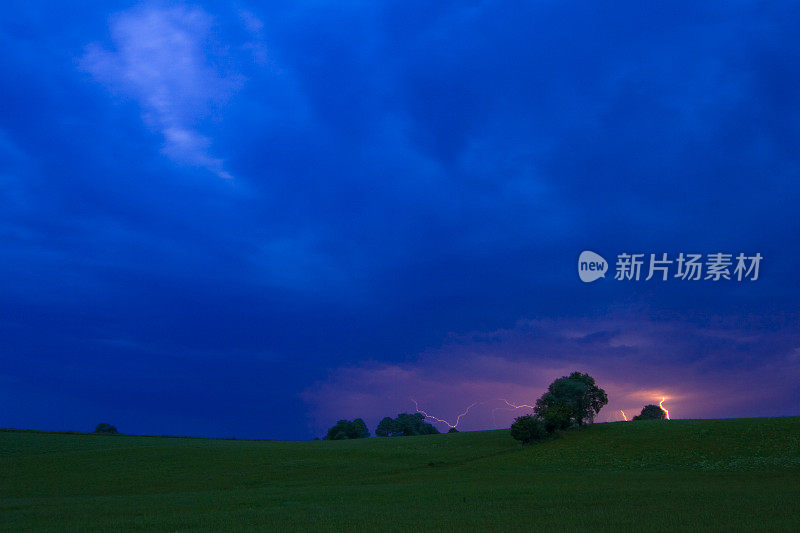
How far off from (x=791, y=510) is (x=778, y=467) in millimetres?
27132

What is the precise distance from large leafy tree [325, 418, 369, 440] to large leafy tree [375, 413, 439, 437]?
883 centimetres

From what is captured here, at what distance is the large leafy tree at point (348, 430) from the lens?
14275 centimetres

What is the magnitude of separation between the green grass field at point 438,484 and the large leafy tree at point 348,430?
201 ft

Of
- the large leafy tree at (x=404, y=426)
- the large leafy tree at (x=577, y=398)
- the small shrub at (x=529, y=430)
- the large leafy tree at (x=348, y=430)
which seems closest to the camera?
the small shrub at (x=529, y=430)

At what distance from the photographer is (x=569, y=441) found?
7069cm

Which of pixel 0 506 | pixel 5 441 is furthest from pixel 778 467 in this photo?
pixel 5 441

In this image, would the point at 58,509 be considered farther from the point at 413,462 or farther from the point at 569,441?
the point at 569,441

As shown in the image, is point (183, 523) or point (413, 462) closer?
point (183, 523)

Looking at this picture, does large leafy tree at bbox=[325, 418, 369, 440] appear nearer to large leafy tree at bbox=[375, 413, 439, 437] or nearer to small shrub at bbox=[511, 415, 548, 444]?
large leafy tree at bbox=[375, 413, 439, 437]

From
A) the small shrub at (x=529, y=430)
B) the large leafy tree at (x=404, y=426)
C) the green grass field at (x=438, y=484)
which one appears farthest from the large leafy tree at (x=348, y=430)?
the small shrub at (x=529, y=430)

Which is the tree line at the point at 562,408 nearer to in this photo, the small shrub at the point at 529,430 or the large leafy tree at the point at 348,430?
the small shrub at the point at 529,430

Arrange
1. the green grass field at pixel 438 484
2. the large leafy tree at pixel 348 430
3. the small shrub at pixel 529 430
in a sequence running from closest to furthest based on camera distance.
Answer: the green grass field at pixel 438 484
the small shrub at pixel 529 430
the large leafy tree at pixel 348 430

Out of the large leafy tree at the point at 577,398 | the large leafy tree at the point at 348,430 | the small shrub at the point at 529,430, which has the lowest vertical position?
the large leafy tree at the point at 348,430

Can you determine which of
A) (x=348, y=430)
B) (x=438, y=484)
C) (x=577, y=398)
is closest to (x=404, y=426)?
(x=348, y=430)
